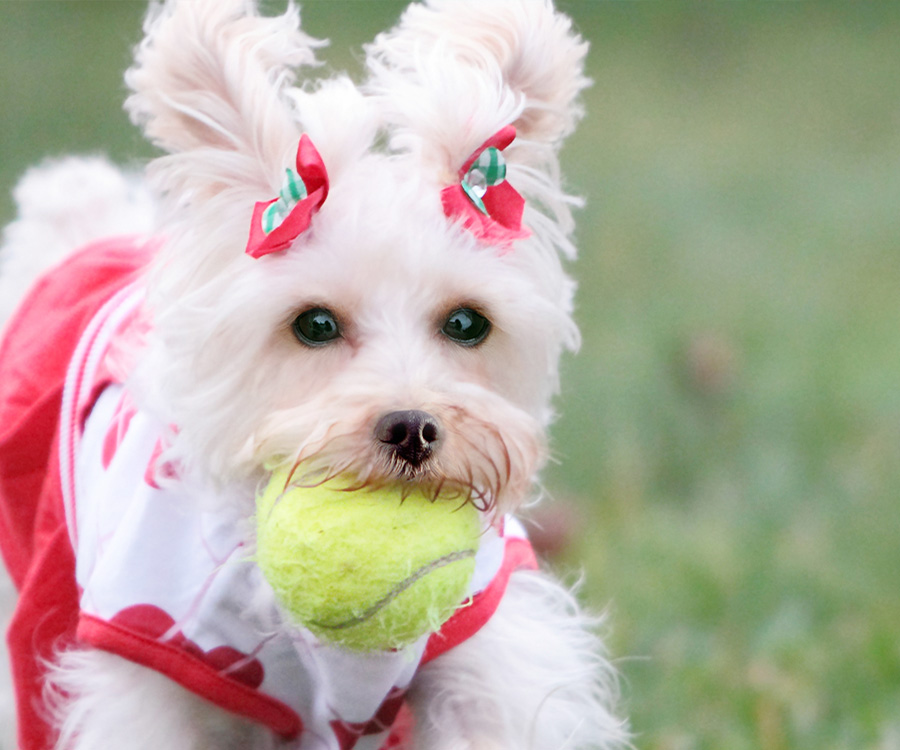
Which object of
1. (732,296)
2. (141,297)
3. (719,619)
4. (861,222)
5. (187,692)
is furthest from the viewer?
(861,222)

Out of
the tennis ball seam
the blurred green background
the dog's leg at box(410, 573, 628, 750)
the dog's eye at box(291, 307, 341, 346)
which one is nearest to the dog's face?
the dog's eye at box(291, 307, 341, 346)

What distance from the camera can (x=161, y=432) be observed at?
8.48ft

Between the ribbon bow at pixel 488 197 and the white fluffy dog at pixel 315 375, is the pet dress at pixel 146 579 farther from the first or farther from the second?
the ribbon bow at pixel 488 197

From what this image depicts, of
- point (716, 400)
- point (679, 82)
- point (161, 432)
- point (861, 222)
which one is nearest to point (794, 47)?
point (679, 82)

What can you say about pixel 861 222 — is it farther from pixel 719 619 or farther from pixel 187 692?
pixel 187 692

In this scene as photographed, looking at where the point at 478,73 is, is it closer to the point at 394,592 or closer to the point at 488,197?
the point at 488,197

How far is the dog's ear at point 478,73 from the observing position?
236cm

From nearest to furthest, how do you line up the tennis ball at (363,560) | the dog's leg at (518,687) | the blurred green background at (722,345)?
the tennis ball at (363,560)
the dog's leg at (518,687)
the blurred green background at (722,345)

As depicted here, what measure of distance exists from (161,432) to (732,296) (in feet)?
13.8

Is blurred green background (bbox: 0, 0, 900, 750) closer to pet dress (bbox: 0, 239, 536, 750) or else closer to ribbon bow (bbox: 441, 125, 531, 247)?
pet dress (bbox: 0, 239, 536, 750)

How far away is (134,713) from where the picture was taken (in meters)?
2.52

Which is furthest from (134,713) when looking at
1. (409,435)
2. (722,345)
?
(722,345)

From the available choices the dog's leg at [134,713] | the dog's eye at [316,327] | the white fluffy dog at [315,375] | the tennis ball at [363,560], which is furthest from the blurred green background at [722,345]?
the dog's eye at [316,327]

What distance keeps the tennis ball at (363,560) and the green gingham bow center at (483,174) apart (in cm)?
50
